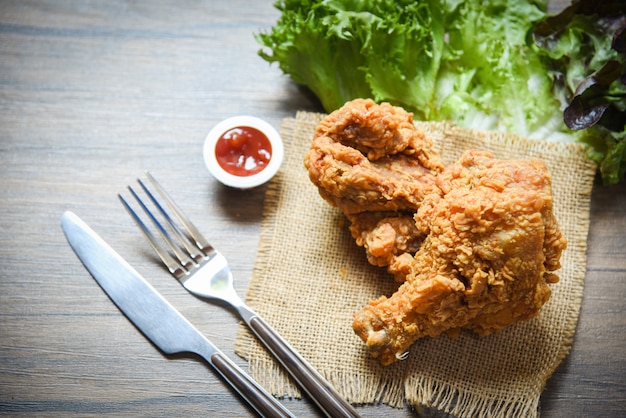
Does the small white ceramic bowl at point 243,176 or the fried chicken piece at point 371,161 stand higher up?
the fried chicken piece at point 371,161

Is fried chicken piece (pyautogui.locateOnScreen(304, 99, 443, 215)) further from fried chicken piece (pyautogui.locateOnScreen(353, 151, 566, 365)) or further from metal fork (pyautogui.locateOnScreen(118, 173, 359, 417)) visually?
metal fork (pyautogui.locateOnScreen(118, 173, 359, 417))

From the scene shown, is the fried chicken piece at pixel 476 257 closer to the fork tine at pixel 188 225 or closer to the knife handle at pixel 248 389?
the knife handle at pixel 248 389

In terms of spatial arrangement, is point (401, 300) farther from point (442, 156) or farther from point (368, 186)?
point (442, 156)

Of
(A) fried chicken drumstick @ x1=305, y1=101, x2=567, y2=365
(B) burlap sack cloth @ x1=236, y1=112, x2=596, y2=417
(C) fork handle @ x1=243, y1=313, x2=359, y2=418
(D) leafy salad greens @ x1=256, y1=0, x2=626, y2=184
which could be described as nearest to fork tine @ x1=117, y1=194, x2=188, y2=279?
(B) burlap sack cloth @ x1=236, y1=112, x2=596, y2=417

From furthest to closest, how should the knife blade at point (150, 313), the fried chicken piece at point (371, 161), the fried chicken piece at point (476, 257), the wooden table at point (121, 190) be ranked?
the wooden table at point (121, 190) → the knife blade at point (150, 313) → the fried chicken piece at point (371, 161) → the fried chicken piece at point (476, 257)

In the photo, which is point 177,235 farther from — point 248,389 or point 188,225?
point 248,389

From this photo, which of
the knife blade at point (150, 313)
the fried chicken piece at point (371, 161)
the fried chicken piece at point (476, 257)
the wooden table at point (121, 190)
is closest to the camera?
the fried chicken piece at point (476, 257)

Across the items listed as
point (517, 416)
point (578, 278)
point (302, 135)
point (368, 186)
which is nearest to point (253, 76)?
point (302, 135)

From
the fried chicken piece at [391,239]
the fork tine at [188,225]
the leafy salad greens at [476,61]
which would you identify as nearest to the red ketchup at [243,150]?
the fork tine at [188,225]
